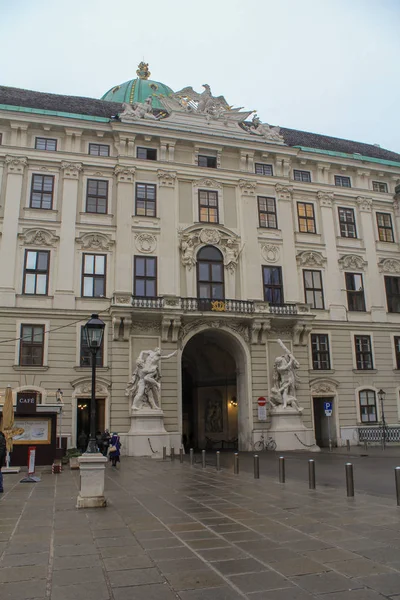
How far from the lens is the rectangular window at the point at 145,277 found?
29.8 meters

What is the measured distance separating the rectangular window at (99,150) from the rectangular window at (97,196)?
1832mm

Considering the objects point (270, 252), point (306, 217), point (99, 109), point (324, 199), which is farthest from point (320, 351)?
point (99, 109)

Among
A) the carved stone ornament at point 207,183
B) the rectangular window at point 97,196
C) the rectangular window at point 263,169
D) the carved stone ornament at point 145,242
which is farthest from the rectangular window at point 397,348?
the rectangular window at point 97,196

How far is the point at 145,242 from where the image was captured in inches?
1205

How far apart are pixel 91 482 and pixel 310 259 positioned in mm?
25889

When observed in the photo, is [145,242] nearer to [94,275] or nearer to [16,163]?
[94,275]

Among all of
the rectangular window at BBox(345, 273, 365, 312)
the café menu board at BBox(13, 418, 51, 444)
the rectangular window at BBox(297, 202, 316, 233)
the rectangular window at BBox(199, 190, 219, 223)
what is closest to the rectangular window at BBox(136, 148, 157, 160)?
the rectangular window at BBox(199, 190, 219, 223)

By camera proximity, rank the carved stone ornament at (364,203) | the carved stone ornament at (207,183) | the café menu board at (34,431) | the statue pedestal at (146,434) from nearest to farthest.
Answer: the café menu board at (34,431) < the statue pedestal at (146,434) < the carved stone ornament at (207,183) < the carved stone ornament at (364,203)

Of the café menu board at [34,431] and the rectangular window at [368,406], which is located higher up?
the rectangular window at [368,406]

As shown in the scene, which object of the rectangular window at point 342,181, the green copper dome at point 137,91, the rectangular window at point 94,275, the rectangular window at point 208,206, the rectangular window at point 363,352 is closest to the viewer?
the rectangular window at point 94,275

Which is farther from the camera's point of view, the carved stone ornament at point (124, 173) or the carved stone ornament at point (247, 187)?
the carved stone ornament at point (247, 187)

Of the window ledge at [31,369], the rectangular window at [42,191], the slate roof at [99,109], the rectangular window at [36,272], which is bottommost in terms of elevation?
the window ledge at [31,369]

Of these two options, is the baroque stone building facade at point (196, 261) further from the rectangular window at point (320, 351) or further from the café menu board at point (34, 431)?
the café menu board at point (34, 431)

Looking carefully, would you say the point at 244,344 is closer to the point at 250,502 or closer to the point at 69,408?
the point at 69,408
